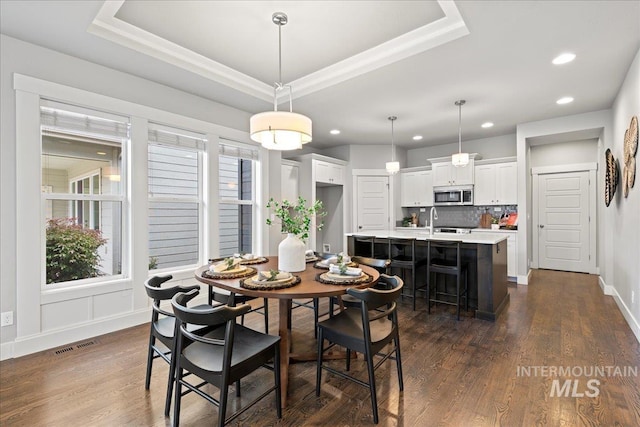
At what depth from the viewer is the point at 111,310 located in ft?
10.6

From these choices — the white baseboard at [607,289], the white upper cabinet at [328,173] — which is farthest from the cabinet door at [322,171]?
the white baseboard at [607,289]

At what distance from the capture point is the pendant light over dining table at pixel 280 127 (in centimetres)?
231

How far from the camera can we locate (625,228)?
350 cm

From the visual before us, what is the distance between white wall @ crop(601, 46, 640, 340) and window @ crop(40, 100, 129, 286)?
17.5 feet

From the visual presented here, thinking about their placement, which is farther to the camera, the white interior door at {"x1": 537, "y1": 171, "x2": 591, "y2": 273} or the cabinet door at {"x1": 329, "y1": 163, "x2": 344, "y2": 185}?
the cabinet door at {"x1": 329, "y1": 163, "x2": 344, "y2": 185}

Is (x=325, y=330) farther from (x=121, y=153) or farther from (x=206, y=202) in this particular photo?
(x=121, y=153)

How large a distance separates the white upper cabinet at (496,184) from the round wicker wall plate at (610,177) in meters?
1.29

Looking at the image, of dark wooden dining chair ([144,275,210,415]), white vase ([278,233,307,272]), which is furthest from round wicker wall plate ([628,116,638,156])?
dark wooden dining chair ([144,275,210,415])

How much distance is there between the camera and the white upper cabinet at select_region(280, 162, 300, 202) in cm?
566

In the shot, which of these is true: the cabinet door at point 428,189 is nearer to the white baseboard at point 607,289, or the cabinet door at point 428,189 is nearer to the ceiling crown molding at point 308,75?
the white baseboard at point 607,289

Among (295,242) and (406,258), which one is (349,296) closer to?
(295,242)

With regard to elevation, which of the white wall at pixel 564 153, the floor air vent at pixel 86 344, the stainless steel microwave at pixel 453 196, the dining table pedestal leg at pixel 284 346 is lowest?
the floor air vent at pixel 86 344

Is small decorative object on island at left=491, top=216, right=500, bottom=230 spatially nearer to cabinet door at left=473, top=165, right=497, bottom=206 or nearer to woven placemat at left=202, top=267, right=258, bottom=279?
cabinet door at left=473, top=165, right=497, bottom=206

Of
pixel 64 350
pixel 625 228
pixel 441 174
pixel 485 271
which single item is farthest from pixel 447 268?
pixel 64 350
